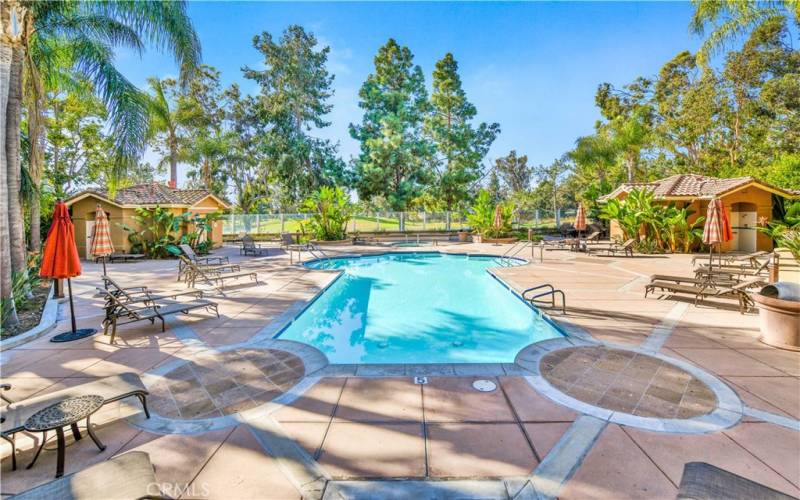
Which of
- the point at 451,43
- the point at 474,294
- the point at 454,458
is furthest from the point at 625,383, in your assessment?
the point at 451,43

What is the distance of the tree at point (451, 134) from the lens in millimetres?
29531

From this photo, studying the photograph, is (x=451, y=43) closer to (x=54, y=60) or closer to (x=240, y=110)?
(x=240, y=110)

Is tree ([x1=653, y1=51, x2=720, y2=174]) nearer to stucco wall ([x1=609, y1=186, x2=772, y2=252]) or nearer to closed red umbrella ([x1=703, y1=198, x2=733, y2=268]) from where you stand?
stucco wall ([x1=609, y1=186, x2=772, y2=252])

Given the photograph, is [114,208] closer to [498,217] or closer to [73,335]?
[73,335]

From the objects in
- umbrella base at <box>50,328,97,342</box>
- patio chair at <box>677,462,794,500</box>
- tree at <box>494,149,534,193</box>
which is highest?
tree at <box>494,149,534,193</box>

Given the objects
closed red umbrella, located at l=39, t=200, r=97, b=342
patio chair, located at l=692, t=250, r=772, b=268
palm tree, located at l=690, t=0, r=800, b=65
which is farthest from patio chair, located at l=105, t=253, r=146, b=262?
palm tree, located at l=690, t=0, r=800, b=65

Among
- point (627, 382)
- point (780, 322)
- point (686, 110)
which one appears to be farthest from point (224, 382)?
point (686, 110)

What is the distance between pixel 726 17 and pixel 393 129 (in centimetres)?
2006

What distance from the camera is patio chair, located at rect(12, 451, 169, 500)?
185 centimetres

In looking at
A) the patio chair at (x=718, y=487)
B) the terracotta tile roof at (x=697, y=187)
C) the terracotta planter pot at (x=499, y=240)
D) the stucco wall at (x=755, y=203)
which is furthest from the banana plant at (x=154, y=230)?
the stucco wall at (x=755, y=203)

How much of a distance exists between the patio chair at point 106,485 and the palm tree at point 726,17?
16.4m

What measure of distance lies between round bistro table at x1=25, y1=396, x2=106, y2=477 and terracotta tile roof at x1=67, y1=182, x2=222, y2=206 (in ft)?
53.9

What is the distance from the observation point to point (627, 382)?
389 cm

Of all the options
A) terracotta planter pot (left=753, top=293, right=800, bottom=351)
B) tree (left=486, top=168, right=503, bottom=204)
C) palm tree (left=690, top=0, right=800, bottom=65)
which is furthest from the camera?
tree (left=486, top=168, right=503, bottom=204)
